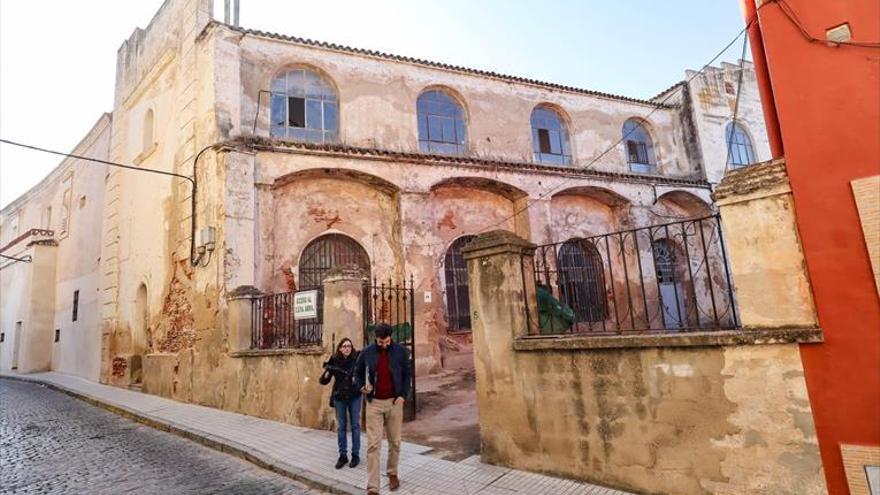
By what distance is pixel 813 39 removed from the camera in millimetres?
4098

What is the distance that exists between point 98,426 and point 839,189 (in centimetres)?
1205

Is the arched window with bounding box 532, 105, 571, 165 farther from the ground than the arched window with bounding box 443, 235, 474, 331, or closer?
farther from the ground

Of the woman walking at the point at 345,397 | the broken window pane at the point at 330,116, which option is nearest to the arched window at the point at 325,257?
the broken window pane at the point at 330,116

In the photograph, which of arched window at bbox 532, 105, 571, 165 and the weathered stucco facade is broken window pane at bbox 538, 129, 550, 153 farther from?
the weathered stucco facade

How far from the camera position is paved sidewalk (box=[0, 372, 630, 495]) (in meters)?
4.95

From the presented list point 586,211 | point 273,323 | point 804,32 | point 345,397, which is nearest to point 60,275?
point 273,323

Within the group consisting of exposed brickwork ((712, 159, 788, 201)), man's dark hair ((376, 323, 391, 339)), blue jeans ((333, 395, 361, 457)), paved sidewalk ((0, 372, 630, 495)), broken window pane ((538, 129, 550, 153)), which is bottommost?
paved sidewalk ((0, 372, 630, 495))

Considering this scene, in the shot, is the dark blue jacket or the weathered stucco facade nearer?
the dark blue jacket

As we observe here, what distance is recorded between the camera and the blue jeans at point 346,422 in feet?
19.9

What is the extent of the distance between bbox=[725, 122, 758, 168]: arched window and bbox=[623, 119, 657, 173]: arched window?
3057 mm

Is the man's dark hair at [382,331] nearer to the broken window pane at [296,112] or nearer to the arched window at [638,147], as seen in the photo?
the broken window pane at [296,112]

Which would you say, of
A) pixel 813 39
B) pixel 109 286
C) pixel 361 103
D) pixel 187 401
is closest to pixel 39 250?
pixel 109 286

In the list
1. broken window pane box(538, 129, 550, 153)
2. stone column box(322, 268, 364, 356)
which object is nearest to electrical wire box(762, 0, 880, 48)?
stone column box(322, 268, 364, 356)

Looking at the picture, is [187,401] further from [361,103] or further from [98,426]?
[361,103]
